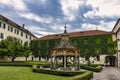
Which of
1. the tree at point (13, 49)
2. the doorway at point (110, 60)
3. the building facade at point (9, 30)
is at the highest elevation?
the building facade at point (9, 30)

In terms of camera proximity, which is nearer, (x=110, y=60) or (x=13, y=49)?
(x=13, y=49)

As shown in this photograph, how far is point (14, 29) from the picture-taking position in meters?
53.1

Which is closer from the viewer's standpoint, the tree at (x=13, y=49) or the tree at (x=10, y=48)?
the tree at (x=10, y=48)

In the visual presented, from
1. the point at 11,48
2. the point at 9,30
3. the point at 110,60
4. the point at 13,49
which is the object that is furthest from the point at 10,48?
the point at 110,60

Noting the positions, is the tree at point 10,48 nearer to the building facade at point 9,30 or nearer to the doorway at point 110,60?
the building facade at point 9,30

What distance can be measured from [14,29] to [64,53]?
30.0m

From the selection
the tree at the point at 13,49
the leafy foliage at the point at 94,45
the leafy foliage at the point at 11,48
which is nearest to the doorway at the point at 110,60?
the leafy foliage at the point at 94,45

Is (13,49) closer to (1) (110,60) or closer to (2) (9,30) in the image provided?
(2) (9,30)

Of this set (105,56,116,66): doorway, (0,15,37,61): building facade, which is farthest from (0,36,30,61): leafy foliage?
(105,56,116,66): doorway

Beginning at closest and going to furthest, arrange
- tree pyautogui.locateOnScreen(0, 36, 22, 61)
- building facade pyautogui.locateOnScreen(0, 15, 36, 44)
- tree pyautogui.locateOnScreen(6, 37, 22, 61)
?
tree pyautogui.locateOnScreen(0, 36, 22, 61) → tree pyautogui.locateOnScreen(6, 37, 22, 61) → building facade pyautogui.locateOnScreen(0, 15, 36, 44)

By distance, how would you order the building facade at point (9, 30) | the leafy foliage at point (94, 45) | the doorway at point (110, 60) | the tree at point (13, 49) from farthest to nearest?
the doorway at point (110, 60) → the leafy foliage at point (94, 45) → the building facade at point (9, 30) → the tree at point (13, 49)

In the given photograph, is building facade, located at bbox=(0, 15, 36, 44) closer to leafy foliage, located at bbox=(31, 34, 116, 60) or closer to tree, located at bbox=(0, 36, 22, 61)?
tree, located at bbox=(0, 36, 22, 61)

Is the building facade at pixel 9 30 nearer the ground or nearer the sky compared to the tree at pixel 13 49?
nearer the sky

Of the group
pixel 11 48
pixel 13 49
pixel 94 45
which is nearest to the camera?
pixel 11 48
